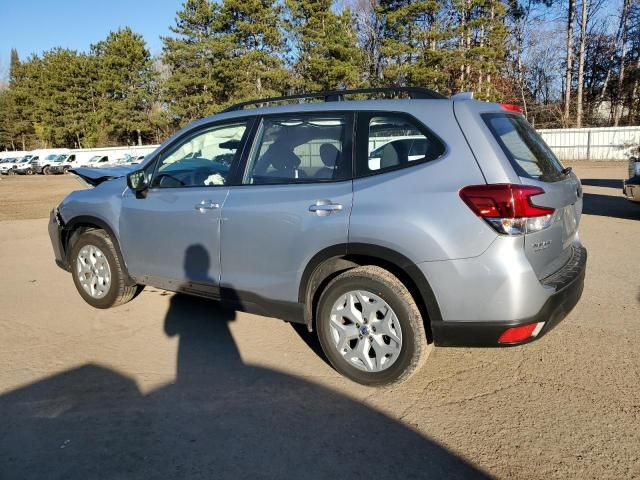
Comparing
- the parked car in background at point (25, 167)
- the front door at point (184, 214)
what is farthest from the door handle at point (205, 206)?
the parked car in background at point (25, 167)

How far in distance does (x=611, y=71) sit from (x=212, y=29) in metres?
31.6

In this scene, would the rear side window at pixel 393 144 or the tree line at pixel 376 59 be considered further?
the tree line at pixel 376 59

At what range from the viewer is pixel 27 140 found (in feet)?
229

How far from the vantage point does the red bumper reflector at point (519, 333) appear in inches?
116

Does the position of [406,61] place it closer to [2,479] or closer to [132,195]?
[132,195]

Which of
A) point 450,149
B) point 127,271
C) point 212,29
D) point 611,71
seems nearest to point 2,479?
point 127,271

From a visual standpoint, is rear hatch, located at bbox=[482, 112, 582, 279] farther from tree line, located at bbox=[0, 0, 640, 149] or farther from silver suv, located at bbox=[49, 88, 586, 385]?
tree line, located at bbox=[0, 0, 640, 149]

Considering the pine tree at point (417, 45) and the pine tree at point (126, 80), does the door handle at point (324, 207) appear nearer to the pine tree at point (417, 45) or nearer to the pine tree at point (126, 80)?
the pine tree at point (417, 45)

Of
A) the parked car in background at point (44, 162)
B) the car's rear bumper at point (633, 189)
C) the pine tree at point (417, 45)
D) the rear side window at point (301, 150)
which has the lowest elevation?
the car's rear bumper at point (633, 189)

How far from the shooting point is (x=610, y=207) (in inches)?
428

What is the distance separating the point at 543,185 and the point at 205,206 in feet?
7.75

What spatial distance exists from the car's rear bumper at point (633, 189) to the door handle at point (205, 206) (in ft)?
25.3

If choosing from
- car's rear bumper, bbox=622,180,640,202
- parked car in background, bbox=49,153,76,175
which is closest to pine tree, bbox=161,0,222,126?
parked car in background, bbox=49,153,76,175

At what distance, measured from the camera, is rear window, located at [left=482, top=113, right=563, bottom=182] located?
3.06 metres
